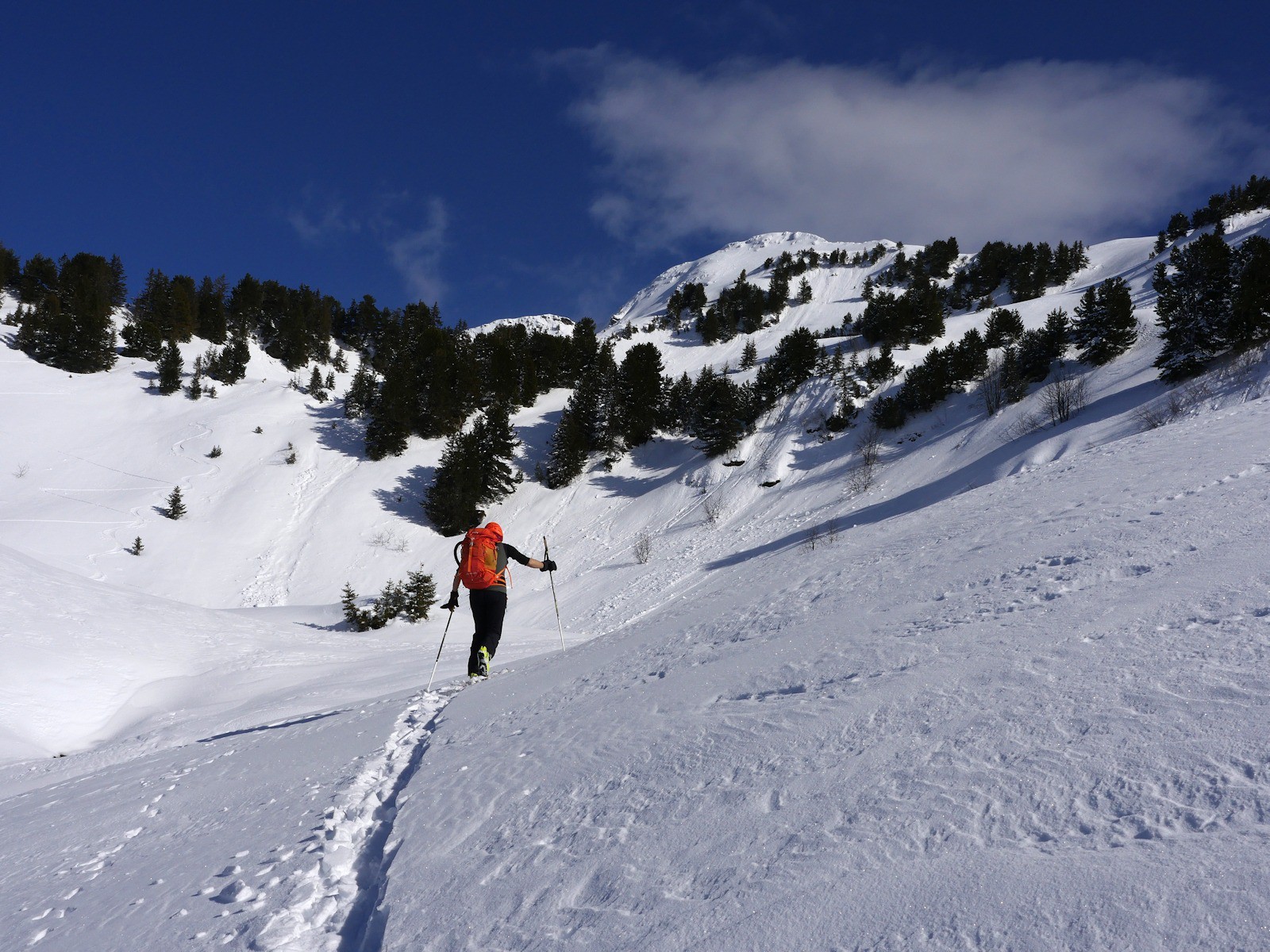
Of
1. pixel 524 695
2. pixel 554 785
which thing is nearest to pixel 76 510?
pixel 524 695

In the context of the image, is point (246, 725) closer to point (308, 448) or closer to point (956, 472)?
point (956, 472)

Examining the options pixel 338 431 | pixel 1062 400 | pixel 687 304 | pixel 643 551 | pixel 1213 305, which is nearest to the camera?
pixel 1213 305

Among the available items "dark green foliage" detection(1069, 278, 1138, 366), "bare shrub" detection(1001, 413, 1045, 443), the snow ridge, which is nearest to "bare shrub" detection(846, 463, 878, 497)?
"bare shrub" detection(1001, 413, 1045, 443)

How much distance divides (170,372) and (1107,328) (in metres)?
56.0

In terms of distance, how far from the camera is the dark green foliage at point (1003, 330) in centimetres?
3050

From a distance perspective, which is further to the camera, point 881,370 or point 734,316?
point 734,316

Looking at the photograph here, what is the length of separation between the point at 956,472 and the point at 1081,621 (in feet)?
58.0

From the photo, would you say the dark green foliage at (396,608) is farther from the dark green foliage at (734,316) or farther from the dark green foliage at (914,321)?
the dark green foliage at (734,316)

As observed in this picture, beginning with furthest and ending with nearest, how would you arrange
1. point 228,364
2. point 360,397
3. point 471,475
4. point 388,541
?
point 228,364 < point 360,397 < point 471,475 < point 388,541

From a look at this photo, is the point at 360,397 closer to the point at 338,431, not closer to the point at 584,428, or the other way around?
the point at 338,431

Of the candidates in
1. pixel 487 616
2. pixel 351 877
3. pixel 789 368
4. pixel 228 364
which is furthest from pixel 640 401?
pixel 228 364

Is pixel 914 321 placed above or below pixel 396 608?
above

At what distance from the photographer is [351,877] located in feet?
10.1

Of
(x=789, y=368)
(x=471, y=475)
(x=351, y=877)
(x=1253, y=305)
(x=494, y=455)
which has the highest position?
(x=789, y=368)
